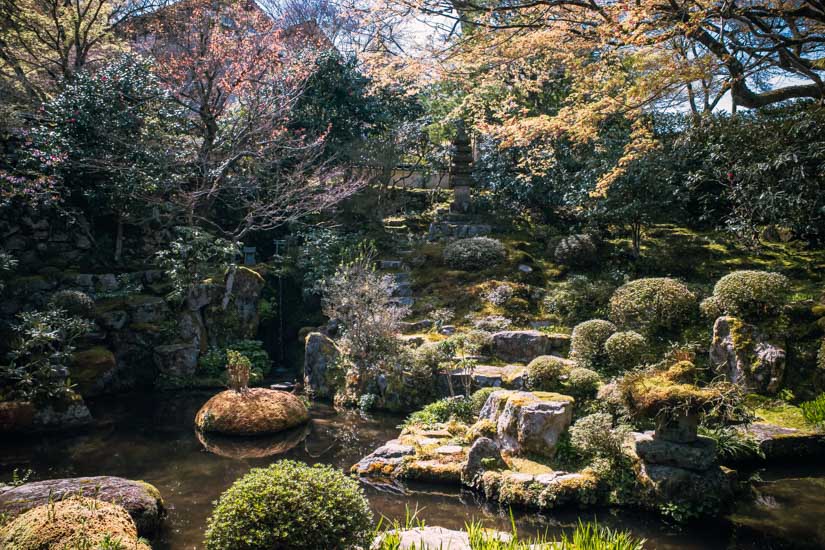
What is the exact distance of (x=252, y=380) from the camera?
1207 centimetres

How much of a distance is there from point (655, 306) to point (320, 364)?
20.9 ft

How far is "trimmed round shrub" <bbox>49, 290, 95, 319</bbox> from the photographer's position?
11070 mm

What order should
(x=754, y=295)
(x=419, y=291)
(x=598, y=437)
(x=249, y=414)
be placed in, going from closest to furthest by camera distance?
(x=598, y=437), (x=754, y=295), (x=249, y=414), (x=419, y=291)

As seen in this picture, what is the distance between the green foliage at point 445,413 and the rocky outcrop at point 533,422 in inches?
45.5

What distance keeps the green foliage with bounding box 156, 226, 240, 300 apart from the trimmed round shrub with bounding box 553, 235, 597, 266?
761cm

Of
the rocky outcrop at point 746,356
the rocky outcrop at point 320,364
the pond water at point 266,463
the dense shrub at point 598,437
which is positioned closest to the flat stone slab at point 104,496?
the pond water at point 266,463

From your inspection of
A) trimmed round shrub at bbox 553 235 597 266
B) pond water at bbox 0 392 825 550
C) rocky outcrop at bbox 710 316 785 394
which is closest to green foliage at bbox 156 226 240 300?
pond water at bbox 0 392 825 550

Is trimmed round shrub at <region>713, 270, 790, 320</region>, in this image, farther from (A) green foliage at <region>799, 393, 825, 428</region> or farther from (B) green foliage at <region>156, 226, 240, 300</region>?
(B) green foliage at <region>156, 226, 240, 300</region>

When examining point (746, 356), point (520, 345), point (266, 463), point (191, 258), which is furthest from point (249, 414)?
point (746, 356)

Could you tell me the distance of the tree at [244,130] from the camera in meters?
13.5

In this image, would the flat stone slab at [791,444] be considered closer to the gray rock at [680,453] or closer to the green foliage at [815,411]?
the green foliage at [815,411]

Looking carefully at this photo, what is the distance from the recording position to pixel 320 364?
1145cm

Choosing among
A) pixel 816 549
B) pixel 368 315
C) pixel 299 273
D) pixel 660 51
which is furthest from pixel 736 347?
pixel 299 273

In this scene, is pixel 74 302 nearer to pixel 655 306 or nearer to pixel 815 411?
pixel 655 306
